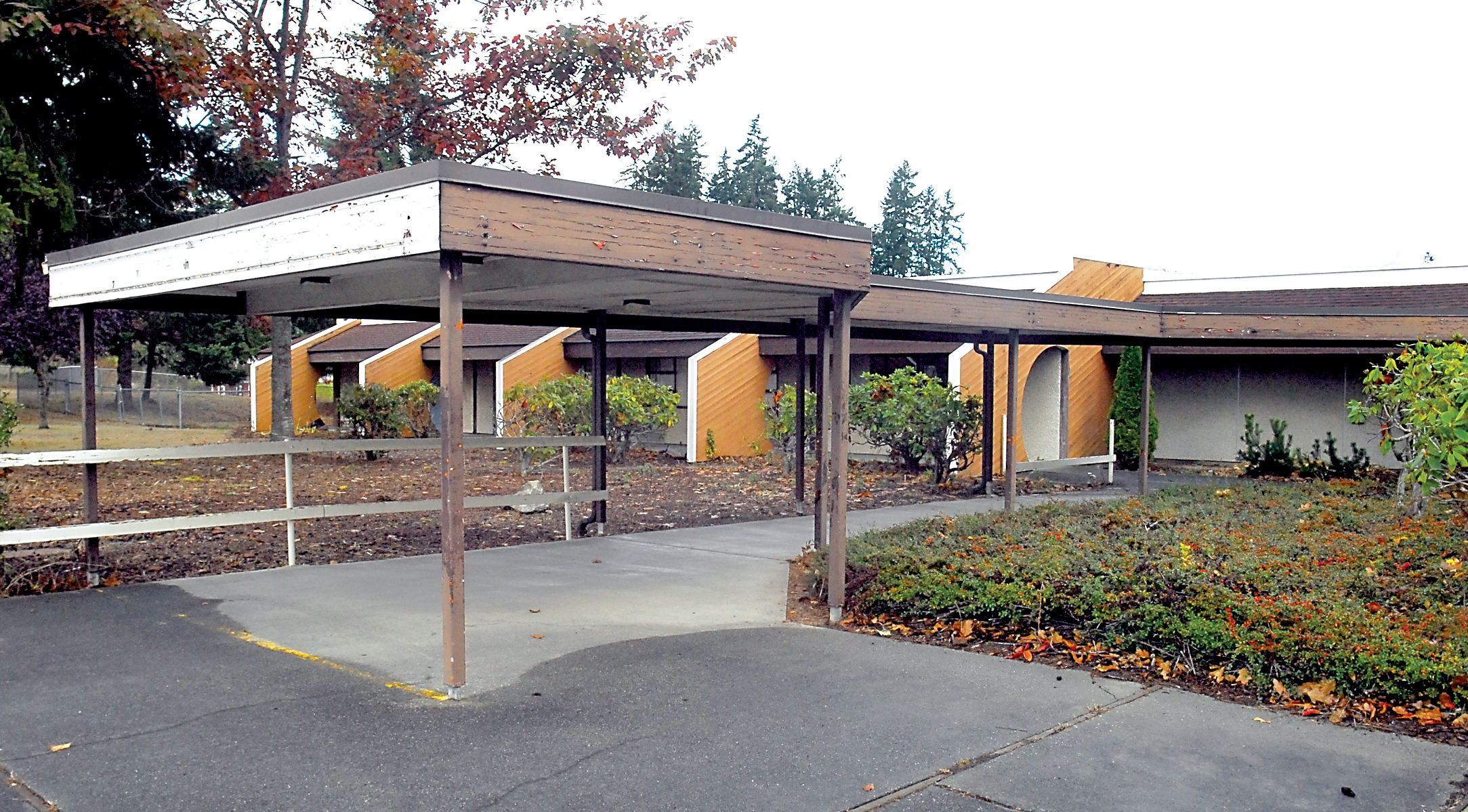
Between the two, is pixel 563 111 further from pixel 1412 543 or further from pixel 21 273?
pixel 1412 543

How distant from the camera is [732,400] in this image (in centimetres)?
2339

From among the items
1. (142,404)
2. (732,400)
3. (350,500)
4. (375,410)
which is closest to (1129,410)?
(732,400)

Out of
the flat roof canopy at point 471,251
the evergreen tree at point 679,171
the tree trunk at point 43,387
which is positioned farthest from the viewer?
the evergreen tree at point 679,171

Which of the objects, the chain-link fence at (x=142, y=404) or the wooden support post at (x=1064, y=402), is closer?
the wooden support post at (x=1064, y=402)

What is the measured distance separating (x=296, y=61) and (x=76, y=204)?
515 centimetres

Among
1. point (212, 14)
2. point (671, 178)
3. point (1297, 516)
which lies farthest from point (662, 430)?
point (671, 178)

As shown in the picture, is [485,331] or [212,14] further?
[485,331]

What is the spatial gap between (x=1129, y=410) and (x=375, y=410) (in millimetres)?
14038

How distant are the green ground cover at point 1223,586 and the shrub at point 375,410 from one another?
13.5m

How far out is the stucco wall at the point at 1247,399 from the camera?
20.5 m

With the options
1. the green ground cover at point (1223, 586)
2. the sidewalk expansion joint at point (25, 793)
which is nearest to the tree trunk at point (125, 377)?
the green ground cover at point (1223, 586)

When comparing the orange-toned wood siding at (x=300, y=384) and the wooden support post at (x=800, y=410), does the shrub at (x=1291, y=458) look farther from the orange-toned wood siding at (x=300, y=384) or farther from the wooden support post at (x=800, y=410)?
the orange-toned wood siding at (x=300, y=384)

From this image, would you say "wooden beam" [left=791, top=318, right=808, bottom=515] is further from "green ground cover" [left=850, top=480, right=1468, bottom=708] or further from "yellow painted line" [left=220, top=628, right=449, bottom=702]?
"yellow painted line" [left=220, top=628, right=449, bottom=702]

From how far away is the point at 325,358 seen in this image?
1294 inches
